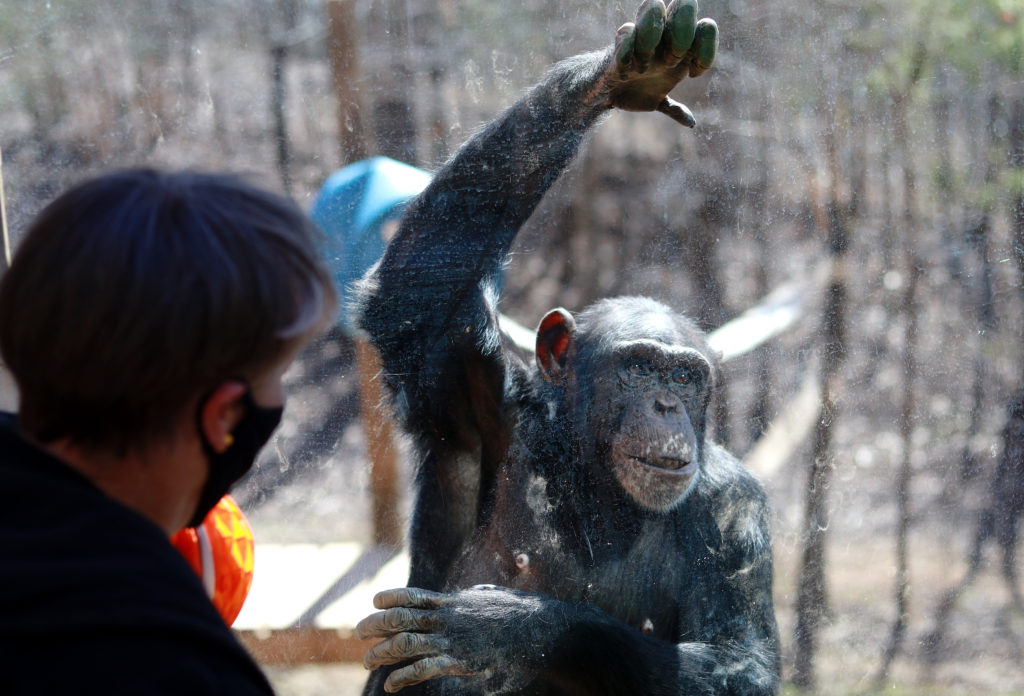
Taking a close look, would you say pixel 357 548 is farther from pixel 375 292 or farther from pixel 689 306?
pixel 689 306

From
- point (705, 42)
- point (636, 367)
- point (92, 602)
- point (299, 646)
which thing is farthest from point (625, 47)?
point (299, 646)

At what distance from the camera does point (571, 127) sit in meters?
2.59

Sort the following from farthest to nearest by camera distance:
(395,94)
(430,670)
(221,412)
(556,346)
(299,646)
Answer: (299,646) → (395,94) → (556,346) → (430,670) → (221,412)

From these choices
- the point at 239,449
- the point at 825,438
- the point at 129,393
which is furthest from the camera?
the point at 825,438

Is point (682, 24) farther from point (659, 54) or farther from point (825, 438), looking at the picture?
point (825, 438)

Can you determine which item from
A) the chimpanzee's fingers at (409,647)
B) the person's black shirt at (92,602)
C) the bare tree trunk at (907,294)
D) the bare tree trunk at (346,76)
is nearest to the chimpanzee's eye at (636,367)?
the chimpanzee's fingers at (409,647)

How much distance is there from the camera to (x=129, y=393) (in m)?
1.18

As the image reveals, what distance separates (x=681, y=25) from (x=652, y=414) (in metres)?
1.04

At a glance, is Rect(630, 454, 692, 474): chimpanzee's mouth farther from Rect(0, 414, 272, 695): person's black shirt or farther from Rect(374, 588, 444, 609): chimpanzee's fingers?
Rect(0, 414, 272, 695): person's black shirt

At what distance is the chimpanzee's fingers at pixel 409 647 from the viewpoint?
2461 millimetres

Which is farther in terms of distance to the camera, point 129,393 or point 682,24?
point 682,24

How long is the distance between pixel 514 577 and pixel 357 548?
0.67 metres

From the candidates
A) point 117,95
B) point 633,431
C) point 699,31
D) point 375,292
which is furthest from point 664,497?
point 117,95

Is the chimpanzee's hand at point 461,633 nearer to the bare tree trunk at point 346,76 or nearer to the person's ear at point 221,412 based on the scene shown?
the person's ear at point 221,412
